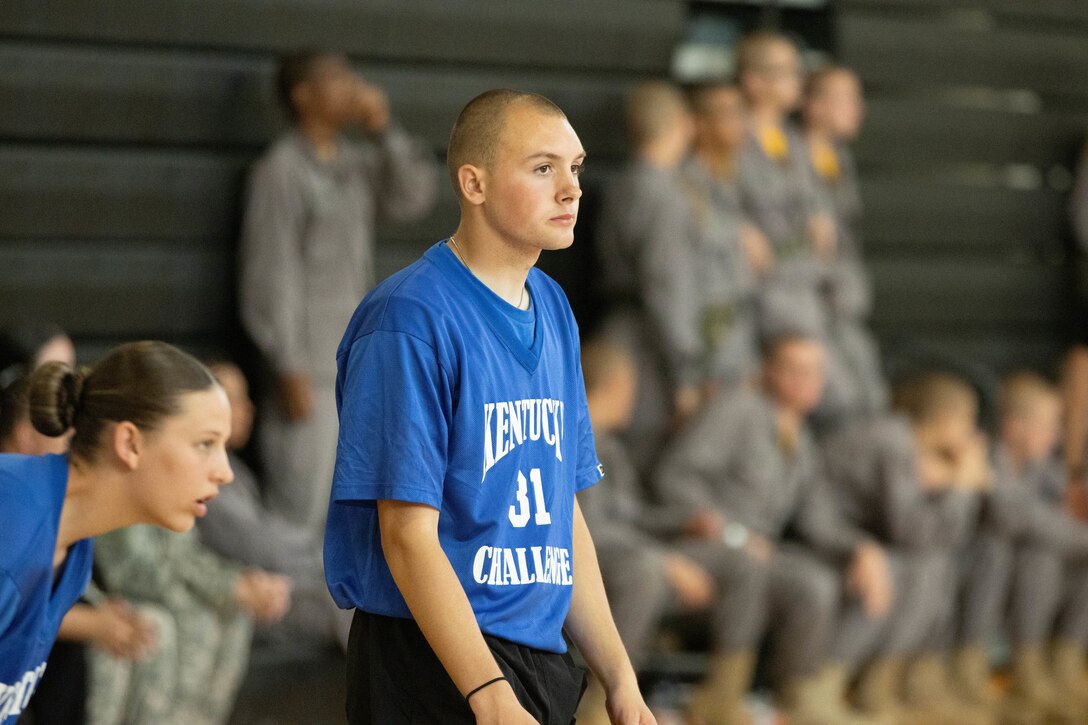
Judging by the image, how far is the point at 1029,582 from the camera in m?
5.21

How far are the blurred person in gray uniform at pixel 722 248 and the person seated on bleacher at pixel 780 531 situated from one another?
14 centimetres

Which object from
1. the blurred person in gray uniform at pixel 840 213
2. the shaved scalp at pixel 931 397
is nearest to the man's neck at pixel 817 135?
the blurred person in gray uniform at pixel 840 213

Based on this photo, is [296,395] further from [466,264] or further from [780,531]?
[466,264]

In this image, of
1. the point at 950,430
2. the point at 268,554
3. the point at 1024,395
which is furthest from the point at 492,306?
the point at 1024,395

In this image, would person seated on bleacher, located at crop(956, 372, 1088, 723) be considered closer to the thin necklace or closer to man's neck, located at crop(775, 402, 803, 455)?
man's neck, located at crop(775, 402, 803, 455)

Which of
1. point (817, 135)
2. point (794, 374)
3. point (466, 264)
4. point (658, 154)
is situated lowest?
point (794, 374)

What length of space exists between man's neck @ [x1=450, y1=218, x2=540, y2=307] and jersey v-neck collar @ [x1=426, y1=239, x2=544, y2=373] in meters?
0.02

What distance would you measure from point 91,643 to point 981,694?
302 centimetres

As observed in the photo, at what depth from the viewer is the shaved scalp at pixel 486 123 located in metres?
1.91

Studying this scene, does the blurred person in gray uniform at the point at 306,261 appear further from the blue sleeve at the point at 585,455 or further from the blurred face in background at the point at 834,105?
the blue sleeve at the point at 585,455

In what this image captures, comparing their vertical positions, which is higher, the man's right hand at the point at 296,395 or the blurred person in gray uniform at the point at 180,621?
the man's right hand at the point at 296,395

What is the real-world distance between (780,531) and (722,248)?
95 centimetres

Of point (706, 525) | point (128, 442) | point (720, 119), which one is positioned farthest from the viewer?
point (720, 119)

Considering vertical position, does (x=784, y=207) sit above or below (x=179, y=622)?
above
